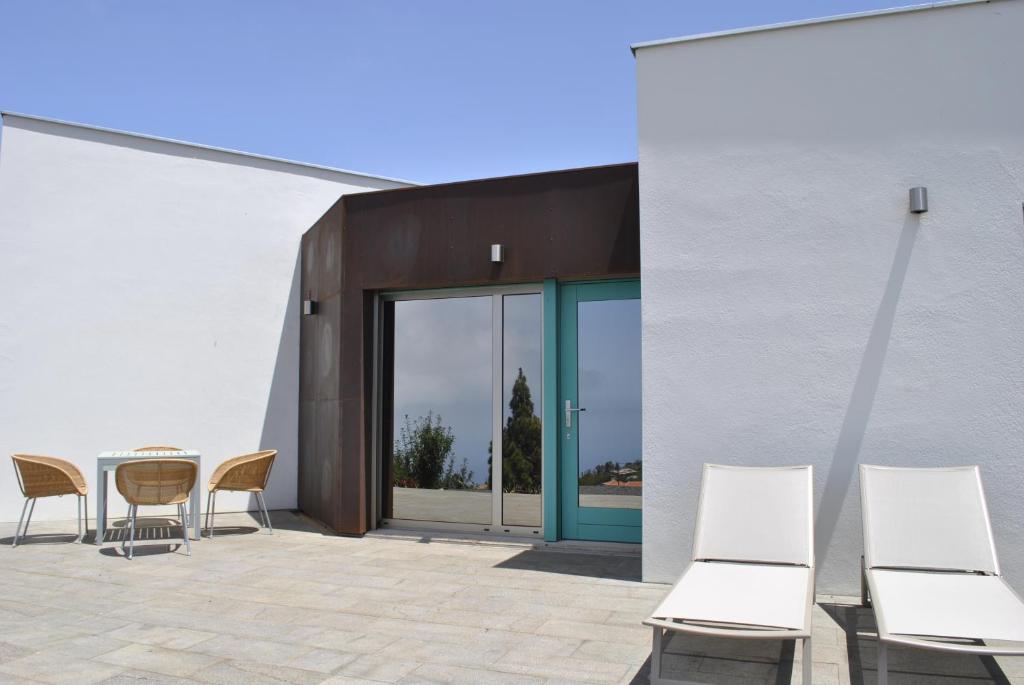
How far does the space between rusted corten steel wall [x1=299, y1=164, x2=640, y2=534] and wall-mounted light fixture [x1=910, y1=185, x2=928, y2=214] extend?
2.15 m

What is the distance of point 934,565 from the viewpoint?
14.5 ft

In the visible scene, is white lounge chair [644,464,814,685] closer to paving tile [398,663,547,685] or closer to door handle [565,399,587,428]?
paving tile [398,663,547,685]

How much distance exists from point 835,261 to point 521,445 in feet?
Answer: 10.5

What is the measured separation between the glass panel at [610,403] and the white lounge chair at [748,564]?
66.9 inches

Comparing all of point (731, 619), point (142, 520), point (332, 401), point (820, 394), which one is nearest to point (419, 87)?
point (332, 401)

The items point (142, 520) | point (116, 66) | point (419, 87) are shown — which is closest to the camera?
point (142, 520)

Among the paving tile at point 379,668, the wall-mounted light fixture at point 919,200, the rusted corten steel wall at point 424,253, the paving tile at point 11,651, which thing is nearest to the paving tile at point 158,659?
the paving tile at point 11,651

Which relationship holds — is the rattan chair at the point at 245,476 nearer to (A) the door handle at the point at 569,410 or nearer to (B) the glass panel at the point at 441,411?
(B) the glass panel at the point at 441,411

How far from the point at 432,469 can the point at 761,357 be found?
3.53 m

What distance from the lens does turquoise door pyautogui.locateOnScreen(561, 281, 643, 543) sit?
6949 mm

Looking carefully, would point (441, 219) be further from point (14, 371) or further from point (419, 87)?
point (14, 371)

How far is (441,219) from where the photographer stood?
24.8 ft

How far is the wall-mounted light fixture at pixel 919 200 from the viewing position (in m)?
5.25

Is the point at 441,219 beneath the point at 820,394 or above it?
above
